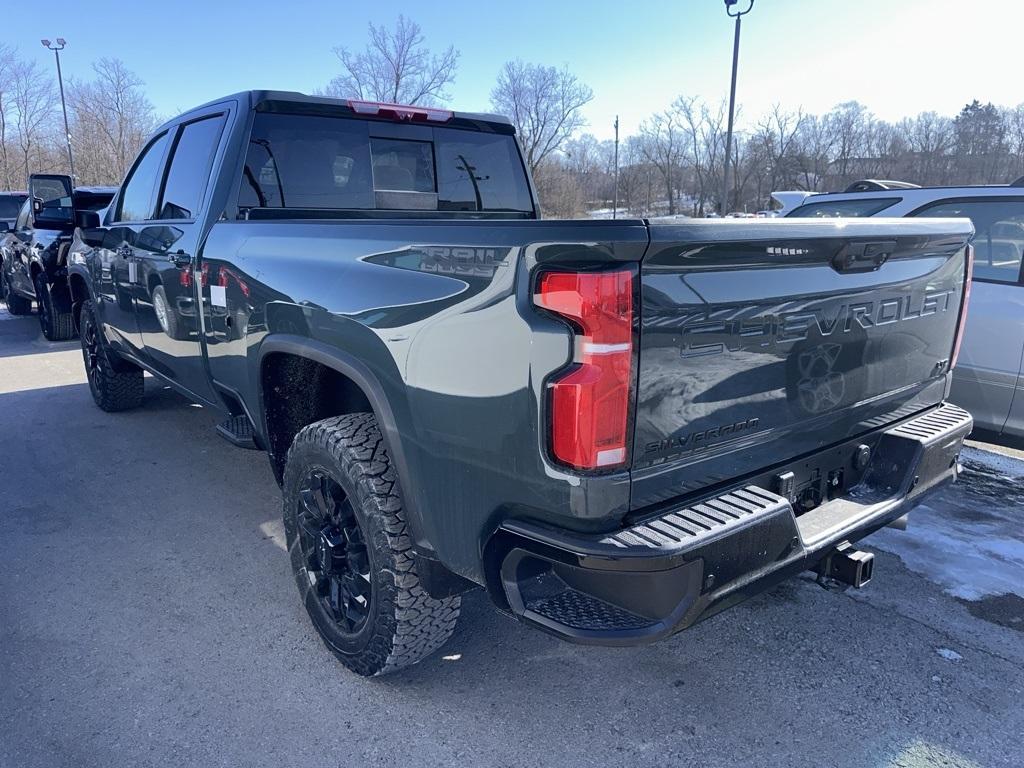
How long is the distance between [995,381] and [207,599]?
14.5 feet

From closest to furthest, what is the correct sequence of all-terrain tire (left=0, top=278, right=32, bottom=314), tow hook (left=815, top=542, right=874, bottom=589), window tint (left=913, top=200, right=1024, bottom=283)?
tow hook (left=815, top=542, right=874, bottom=589)
window tint (left=913, top=200, right=1024, bottom=283)
all-terrain tire (left=0, top=278, right=32, bottom=314)

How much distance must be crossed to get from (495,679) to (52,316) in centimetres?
932

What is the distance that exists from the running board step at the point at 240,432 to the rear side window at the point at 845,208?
12.5ft

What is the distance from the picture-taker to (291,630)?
9.84 feet

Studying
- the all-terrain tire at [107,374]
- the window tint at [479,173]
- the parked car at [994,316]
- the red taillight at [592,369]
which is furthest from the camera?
the all-terrain tire at [107,374]

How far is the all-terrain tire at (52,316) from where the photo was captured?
30.8ft

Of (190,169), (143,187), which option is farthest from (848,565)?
(143,187)

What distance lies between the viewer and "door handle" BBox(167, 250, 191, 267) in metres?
3.61

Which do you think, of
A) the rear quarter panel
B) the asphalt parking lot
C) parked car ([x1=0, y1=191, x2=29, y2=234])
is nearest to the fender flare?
the rear quarter panel

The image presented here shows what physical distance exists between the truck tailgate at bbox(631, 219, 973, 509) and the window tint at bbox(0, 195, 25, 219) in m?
15.6

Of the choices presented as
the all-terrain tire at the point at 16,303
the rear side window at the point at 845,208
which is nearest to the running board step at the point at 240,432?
the rear side window at the point at 845,208

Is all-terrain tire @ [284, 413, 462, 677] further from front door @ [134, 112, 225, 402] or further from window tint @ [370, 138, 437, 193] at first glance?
window tint @ [370, 138, 437, 193]

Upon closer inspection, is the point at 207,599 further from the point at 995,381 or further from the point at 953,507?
the point at 995,381

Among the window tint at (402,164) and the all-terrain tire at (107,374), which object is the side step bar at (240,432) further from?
the all-terrain tire at (107,374)
